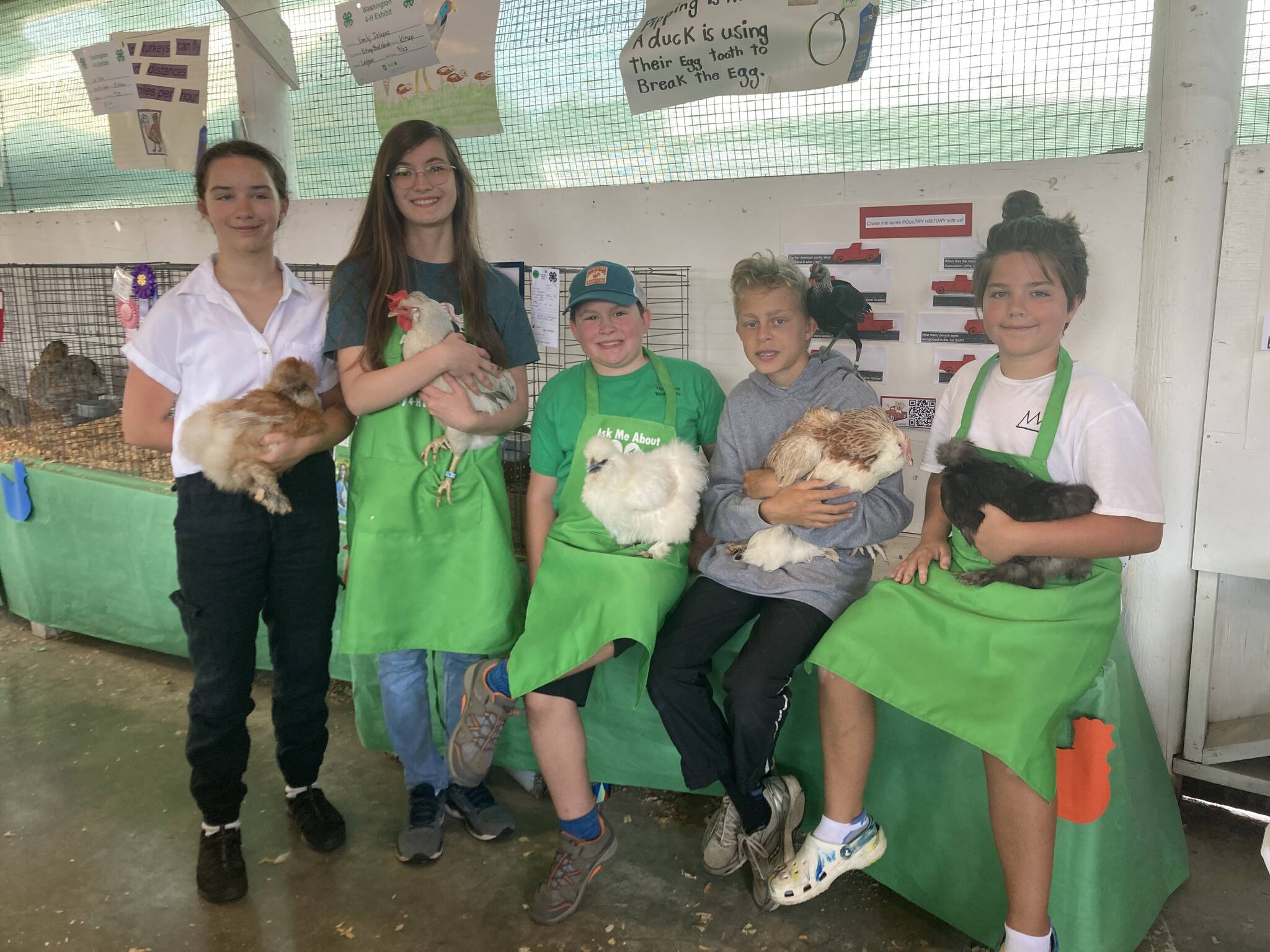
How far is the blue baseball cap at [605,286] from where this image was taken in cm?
201

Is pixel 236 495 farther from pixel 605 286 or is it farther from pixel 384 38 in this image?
pixel 384 38

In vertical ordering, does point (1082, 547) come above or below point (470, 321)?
below

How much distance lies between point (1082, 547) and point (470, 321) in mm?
1434

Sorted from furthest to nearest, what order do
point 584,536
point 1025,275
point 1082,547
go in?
point 584,536 → point 1025,275 → point 1082,547

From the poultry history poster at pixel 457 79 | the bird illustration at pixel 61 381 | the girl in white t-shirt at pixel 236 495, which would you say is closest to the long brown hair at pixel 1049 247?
the girl in white t-shirt at pixel 236 495

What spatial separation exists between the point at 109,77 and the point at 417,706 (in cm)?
318

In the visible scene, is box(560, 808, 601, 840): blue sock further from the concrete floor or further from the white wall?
the white wall

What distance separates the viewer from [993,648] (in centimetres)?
161

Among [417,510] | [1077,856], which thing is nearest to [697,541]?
[417,510]

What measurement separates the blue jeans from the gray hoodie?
2.58 ft

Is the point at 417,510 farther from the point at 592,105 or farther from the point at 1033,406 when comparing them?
the point at 592,105

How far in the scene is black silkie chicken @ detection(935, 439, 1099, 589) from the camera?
5.28 ft

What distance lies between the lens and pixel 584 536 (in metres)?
2.03

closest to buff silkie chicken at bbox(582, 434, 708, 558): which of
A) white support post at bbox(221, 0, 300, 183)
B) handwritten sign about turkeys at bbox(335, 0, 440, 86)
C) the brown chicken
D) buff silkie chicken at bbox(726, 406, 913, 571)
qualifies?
buff silkie chicken at bbox(726, 406, 913, 571)
